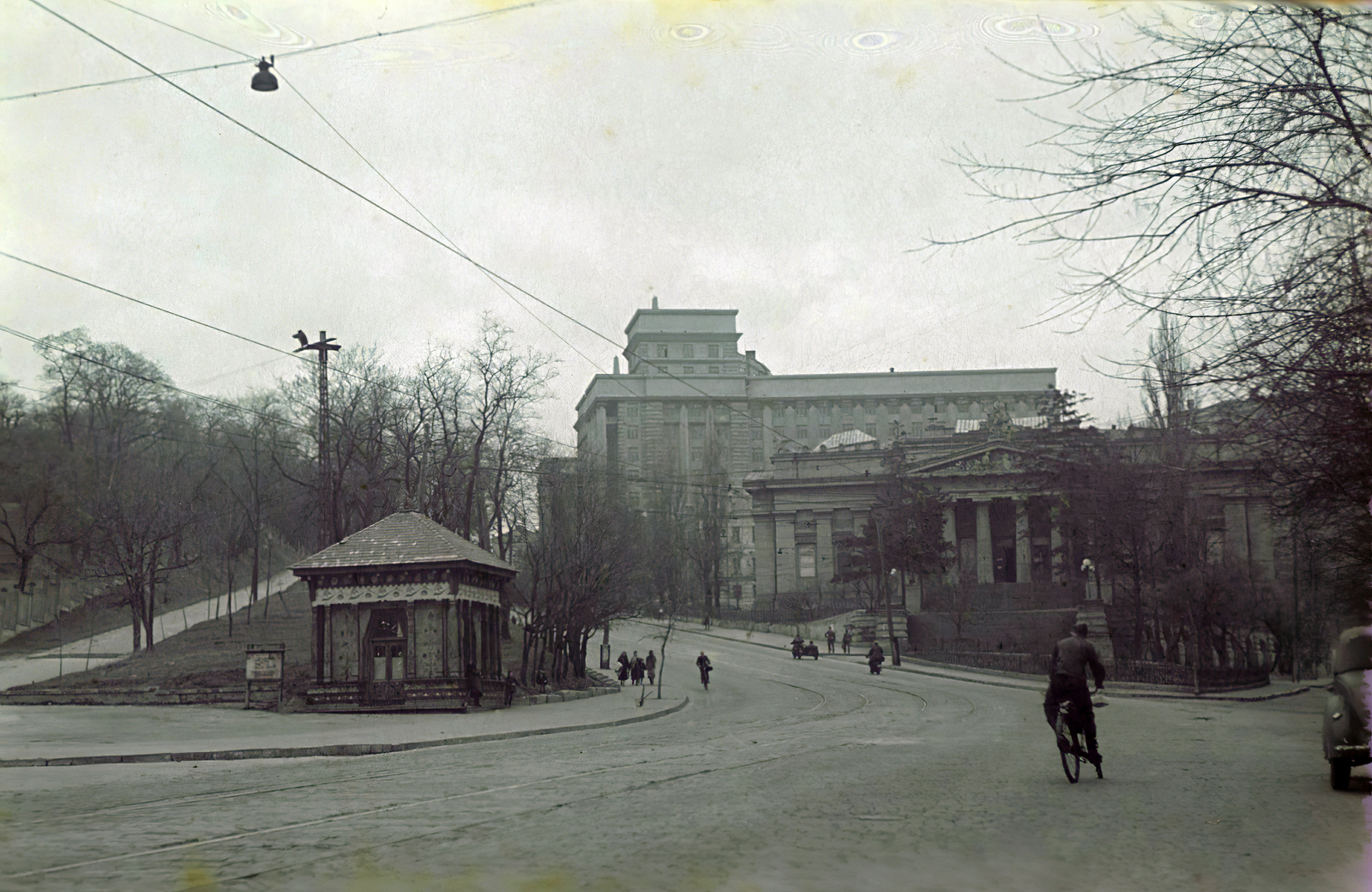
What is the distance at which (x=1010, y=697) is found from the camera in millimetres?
36344

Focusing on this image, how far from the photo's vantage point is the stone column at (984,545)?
308ft

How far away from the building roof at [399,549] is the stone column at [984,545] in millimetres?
64844

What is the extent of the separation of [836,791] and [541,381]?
42028 mm

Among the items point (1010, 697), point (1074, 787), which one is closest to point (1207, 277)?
point (1074, 787)

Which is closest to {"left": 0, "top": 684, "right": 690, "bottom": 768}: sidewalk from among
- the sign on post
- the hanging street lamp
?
the sign on post

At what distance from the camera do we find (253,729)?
26.4m

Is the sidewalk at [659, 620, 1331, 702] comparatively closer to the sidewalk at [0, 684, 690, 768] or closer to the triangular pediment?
the sidewalk at [0, 684, 690, 768]

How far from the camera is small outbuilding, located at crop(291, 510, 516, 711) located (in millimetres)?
32906

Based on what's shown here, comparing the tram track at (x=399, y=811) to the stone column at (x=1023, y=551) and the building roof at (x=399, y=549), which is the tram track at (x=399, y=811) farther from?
the stone column at (x=1023, y=551)

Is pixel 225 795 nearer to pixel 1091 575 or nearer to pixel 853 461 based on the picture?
pixel 1091 575

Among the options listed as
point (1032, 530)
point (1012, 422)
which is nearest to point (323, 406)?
point (1032, 530)

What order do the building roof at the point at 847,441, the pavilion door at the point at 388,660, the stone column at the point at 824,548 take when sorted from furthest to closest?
the building roof at the point at 847,441 → the stone column at the point at 824,548 → the pavilion door at the point at 388,660

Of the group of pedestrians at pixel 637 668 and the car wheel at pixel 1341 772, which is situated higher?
the car wheel at pixel 1341 772

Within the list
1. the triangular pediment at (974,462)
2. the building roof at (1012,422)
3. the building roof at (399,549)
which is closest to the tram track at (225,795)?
the building roof at (399,549)
